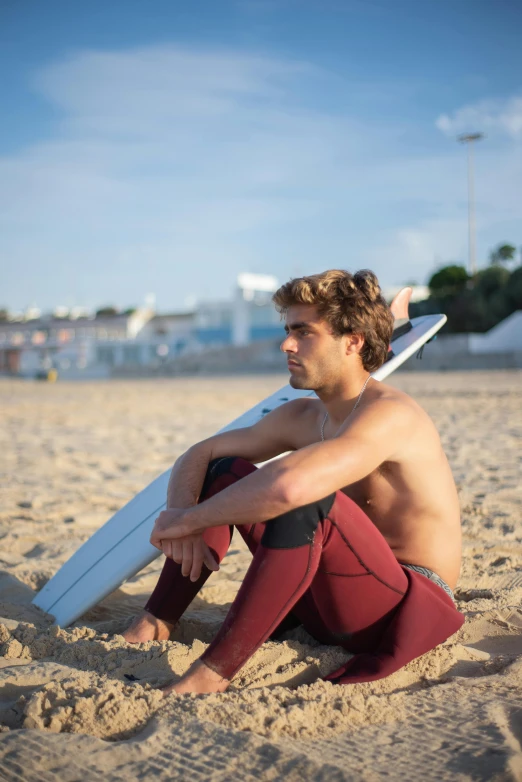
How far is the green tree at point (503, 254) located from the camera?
1779 inches

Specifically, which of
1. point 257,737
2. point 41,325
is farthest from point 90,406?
point 41,325

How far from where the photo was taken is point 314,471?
191cm

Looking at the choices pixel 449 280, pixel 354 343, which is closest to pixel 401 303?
pixel 354 343

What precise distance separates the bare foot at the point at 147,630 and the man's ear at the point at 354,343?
1.16 metres

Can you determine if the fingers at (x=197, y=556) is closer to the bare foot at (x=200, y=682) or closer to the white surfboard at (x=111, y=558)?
the bare foot at (x=200, y=682)

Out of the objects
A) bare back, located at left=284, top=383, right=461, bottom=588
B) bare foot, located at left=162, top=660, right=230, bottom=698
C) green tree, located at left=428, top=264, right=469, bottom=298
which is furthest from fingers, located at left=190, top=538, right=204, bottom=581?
green tree, located at left=428, top=264, right=469, bottom=298

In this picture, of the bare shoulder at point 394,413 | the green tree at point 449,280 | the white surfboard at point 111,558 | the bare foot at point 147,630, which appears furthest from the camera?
the green tree at point 449,280

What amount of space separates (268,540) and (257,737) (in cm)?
49

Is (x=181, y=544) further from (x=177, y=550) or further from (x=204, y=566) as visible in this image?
(x=204, y=566)

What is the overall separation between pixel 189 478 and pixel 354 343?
76cm

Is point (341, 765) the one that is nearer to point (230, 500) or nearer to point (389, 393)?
point (230, 500)

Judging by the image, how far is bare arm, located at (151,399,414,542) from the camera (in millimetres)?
1899

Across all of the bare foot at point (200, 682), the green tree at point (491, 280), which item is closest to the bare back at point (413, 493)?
the bare foot at point (200, 682)

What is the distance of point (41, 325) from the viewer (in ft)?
193
